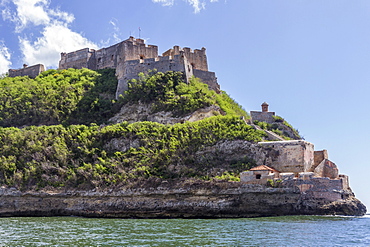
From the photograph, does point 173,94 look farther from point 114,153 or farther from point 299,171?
point 299,171

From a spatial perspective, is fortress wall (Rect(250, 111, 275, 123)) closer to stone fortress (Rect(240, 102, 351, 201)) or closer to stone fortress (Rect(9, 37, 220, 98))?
stone fortress (Rect(9, 37, 220, 98))

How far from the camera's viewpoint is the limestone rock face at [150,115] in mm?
50094

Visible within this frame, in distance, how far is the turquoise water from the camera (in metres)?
22.8

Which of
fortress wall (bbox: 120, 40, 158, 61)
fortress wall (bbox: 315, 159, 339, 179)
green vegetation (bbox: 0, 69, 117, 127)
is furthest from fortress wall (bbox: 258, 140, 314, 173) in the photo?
fortress wall (bbox: 120, 40, 158, 61)

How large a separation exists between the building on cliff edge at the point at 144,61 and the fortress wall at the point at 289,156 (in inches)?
646

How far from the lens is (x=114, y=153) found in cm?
4531

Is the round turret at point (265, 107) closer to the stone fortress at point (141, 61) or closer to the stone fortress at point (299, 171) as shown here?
the stone fortress at point (141, 61)

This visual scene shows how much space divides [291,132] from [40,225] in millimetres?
33350

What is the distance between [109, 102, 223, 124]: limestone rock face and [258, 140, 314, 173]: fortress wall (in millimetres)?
10179

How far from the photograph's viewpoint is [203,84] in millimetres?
55031

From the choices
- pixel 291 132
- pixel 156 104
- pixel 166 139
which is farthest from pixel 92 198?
pixel 291 132

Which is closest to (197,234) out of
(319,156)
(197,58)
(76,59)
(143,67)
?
(319,156)

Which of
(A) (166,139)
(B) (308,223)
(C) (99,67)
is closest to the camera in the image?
(B) (308,223)

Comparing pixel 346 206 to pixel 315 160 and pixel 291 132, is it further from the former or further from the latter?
pixel 291 132
